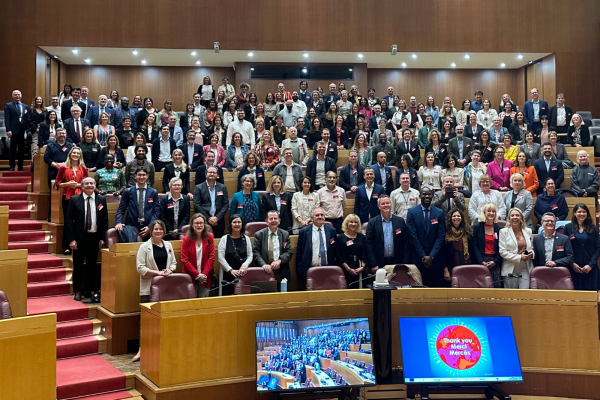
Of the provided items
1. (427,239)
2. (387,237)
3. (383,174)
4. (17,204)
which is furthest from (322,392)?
(17,204)

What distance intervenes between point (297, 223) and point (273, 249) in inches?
35.7

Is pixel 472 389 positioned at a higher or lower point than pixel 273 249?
lower

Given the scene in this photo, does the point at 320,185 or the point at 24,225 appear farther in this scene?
the point at 320,185

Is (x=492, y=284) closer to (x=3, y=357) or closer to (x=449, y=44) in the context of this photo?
(x=3, y=357)

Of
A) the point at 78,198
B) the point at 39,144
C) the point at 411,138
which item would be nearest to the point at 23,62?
the point at 39,144

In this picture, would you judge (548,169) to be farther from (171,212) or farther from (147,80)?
(147,80)

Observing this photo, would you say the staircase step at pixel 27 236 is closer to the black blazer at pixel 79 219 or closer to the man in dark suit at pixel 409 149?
the black blazer at pixel 79 219

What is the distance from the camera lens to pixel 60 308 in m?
5.15

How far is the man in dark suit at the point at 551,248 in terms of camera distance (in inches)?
202

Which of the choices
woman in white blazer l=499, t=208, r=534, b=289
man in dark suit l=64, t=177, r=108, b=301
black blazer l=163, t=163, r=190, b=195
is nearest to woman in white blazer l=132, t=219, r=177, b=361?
man in dark suit l=64, t=177, r=108, b=301

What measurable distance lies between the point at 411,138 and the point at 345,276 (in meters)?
3.37

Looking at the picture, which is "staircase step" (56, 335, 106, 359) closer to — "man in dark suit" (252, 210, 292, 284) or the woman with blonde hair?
"man in dark suit" (252, 210, 292, 284)

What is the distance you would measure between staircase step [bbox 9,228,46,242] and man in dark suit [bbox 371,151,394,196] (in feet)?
12.7

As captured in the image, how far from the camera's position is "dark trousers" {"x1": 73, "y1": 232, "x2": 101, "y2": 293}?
5527 millimetres
